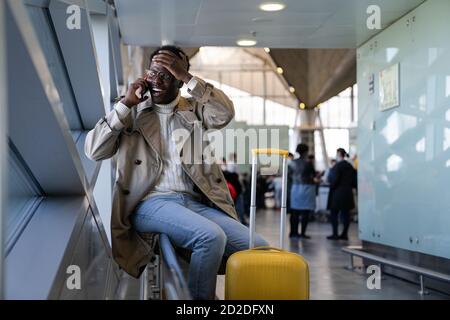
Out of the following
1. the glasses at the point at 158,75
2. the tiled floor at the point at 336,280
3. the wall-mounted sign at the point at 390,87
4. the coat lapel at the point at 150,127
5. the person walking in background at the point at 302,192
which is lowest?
the tiled floor at the point at 336,280

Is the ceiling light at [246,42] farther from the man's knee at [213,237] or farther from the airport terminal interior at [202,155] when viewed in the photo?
the man's knee at [213,237]

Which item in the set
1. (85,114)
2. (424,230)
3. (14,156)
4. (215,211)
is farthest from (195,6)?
(14,156)

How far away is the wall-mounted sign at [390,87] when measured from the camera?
8438 millimetres

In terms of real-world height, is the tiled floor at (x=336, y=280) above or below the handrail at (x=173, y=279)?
below

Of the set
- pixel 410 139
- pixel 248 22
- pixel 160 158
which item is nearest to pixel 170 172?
pixel 160 158

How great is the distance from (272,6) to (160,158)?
185 inches

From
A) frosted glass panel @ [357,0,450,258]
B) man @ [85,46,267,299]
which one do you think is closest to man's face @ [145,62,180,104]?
man @ [85,46,267,299]

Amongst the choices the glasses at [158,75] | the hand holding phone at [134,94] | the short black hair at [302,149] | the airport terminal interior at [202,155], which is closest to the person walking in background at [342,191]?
the airport terminal interior at [202,155]

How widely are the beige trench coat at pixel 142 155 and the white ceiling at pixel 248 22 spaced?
424 centimetres

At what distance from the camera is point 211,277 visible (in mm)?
3514

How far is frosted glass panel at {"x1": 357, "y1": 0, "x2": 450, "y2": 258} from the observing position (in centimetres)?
710

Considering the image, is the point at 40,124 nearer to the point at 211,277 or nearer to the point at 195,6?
the point at 211,277

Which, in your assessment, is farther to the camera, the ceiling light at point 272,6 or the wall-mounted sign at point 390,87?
the wall-mounted sign at point 390,87
